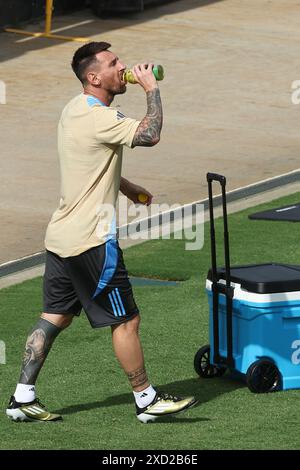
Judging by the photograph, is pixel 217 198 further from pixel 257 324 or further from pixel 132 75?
pixel 132 75

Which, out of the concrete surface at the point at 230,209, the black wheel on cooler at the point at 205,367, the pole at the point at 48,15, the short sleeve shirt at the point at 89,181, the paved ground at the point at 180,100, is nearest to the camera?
the short sleeve shirt at the point at 89,181

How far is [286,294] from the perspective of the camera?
8.01m

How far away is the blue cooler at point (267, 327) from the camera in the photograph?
7.97m

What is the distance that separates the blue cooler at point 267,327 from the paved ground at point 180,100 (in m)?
3.75

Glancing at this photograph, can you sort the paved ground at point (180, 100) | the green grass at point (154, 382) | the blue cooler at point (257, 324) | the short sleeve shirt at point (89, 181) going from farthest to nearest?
the paved ground at point (180, 100) → the blue cooler at point (257, 324) → the short sleeve shirt at point (89, 181) → the green grass at point (154, 382)

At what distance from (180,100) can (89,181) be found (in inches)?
391

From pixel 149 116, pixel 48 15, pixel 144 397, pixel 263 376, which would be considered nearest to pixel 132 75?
pixel 149 116

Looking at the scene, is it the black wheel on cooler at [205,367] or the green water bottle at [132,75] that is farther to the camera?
the black wheel on cooler at [205,367]

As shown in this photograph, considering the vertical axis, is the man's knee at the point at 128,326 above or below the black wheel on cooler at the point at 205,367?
above

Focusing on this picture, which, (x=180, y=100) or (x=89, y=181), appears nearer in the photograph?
(x=89, y=181)

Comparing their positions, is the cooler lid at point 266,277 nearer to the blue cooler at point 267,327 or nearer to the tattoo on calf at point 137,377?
the blue cooler at point 267,327

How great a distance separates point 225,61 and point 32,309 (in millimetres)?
9545

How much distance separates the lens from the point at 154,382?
8.37 m

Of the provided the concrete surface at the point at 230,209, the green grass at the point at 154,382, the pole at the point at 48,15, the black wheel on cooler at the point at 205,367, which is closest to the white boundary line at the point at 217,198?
the concrete surface at the point at 230,209
